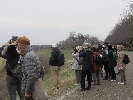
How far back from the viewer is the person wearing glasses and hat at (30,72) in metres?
7.34

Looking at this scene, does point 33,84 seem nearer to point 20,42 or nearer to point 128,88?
point 20,42

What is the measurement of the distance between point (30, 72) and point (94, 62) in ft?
30.9

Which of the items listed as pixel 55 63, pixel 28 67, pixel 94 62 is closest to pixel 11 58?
pixel 28 67

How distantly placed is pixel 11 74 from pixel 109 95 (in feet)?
16.7

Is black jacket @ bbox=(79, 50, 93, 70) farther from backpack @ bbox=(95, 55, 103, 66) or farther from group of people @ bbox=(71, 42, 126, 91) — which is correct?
backpack @ bbox=(95, 55, 103, 66)

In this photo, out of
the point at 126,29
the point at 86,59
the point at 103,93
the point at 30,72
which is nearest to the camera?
the point at 30,72

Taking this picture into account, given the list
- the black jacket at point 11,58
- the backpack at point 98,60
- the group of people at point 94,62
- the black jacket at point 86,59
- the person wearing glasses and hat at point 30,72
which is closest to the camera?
the person wearing glasses and hat at point 30,72

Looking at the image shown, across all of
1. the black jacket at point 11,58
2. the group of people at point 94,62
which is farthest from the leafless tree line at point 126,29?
the black jacket at point 11,58

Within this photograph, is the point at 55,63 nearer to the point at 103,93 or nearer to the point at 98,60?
the point at 98,60

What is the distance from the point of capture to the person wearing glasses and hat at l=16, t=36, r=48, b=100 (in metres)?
7.34

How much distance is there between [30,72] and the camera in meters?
7.31

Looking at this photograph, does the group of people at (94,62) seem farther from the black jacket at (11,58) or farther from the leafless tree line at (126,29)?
the leafless tree line at (126,29)

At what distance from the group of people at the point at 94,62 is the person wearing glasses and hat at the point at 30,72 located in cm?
727

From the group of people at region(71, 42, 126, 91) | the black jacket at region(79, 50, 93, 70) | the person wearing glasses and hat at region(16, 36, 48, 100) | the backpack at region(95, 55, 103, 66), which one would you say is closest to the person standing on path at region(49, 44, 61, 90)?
the group of people at region(71, 42, 126, 91)
